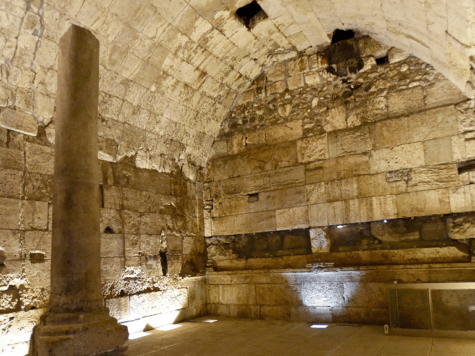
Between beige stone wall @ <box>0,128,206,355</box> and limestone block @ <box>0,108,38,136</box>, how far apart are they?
7cm

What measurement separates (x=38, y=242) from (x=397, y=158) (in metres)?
5.11

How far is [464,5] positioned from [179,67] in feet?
13.2

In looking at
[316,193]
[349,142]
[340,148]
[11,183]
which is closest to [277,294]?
[316,193]

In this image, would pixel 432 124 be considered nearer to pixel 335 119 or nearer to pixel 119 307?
pixel 335 119

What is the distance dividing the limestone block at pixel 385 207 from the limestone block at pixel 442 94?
1.50 meters

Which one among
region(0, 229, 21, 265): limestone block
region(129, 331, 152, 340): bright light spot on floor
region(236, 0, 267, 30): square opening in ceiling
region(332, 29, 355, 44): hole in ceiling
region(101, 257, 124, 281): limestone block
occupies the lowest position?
region(129, 331, 152, 340): bright light spot on floor

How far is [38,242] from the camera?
15.4 feet

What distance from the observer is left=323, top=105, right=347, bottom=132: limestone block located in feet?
20.4

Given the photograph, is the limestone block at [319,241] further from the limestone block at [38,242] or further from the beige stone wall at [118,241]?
the limestone block at [38,242]

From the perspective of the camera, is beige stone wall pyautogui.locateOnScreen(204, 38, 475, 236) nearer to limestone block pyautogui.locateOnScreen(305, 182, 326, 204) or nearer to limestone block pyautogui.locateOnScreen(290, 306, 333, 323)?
limestone block pyautogui.locateOnScreen(305, 182, 326, 204)

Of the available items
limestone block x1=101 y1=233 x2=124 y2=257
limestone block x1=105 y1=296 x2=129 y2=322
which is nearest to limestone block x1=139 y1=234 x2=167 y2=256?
limestone block x1=101 y1=233 x2=124 y2=257

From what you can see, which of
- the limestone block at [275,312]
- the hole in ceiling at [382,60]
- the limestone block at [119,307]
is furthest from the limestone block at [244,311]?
the hole in ceiling at [382,60]

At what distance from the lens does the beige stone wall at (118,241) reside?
4.43m

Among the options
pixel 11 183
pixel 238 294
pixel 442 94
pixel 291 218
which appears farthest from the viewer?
pixel 238 294
